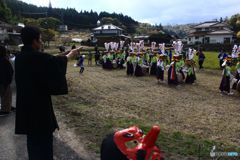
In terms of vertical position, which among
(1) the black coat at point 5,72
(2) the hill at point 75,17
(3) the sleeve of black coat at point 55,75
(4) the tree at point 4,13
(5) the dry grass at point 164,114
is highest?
(2) the hill at point 75,17

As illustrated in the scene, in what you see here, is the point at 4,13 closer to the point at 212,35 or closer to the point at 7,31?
the point at 7,31

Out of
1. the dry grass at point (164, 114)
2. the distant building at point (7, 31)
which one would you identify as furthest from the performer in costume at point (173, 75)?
the distant building at point (7, 31)

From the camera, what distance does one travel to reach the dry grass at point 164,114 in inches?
262

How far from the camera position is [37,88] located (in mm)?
3145

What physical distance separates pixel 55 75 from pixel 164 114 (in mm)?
6570

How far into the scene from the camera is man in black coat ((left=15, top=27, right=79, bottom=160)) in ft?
10.00

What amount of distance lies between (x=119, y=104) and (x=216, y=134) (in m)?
4.12

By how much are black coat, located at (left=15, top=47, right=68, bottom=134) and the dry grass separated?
2.78 metres

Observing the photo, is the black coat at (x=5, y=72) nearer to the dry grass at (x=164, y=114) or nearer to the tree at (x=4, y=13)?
the dry grass at (x=164, y=114)

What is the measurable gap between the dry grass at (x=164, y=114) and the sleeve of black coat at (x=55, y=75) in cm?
300

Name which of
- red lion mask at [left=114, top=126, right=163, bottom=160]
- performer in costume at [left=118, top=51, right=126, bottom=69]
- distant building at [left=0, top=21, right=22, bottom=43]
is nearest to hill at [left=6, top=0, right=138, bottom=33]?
distant building at [left=0, top=21, right=22, bottom=43]

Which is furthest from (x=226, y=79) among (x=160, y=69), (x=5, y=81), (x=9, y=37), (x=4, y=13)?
(x=4, y=13)

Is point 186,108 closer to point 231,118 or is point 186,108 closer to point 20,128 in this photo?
point 231,118

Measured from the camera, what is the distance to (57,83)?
9.98ft
